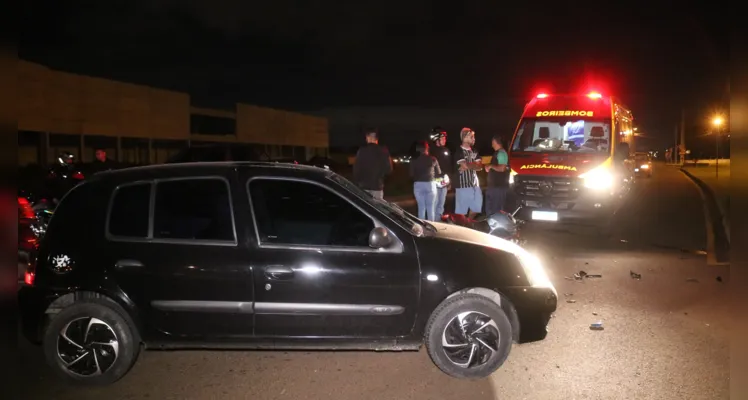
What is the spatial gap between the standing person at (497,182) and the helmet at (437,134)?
971mm

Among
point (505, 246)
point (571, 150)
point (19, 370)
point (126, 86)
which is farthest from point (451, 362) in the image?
point (126, 86)

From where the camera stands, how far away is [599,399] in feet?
16.0

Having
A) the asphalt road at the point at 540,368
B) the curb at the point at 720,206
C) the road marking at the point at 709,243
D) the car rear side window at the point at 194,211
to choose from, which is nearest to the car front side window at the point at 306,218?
the car rear side window at the point at 194,211

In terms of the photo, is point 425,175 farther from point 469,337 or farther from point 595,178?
point 469,337

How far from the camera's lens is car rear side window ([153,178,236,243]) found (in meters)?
5.25

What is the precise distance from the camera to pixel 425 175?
11.2 metres

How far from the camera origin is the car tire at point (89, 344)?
5.11 meters

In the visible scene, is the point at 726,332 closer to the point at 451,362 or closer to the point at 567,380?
the point at 567,380

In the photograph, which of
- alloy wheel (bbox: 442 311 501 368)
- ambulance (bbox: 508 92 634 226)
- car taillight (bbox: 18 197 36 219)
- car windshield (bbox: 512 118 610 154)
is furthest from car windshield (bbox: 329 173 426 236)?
car windshield (bbox: 512 118 610 154)

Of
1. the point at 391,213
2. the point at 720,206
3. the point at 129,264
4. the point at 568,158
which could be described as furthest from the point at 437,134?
the point at 720,206

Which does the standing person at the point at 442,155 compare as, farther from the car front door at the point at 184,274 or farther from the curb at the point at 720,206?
the car front door at the point at 184,274

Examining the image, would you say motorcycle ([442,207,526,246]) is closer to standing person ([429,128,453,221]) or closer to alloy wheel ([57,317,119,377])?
standing person ([429,128,453,221])

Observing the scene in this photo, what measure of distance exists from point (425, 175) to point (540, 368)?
5946mm

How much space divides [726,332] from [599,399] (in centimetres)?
242
